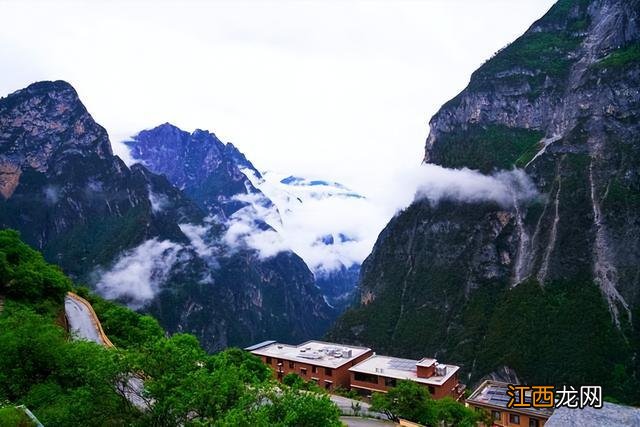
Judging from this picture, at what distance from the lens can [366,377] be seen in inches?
2963

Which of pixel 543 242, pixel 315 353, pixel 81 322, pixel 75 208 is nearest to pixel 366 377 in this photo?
pixel 315 353

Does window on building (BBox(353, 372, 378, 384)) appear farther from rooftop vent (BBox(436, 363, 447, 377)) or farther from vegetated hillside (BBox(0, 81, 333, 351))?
vegetated hillside (BBox(0, 81, 333, 351))

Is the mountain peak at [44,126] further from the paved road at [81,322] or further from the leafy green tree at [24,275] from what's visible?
the leafy green tree at [24,275]

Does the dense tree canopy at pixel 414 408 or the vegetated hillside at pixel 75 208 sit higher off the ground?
the vegetated hillside at pixel 75 208

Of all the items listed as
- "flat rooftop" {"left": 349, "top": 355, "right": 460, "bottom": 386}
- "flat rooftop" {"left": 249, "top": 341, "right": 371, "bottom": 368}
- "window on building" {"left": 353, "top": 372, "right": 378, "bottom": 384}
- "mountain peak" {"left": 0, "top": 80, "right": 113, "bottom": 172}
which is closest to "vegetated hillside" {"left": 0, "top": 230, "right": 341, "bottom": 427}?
"flat rooftop" {"left": 349, "top": 355, "right": 460, "bottom": 386}

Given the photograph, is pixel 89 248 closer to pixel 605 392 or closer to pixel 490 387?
pixel 490 387

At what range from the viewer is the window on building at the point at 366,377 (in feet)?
243

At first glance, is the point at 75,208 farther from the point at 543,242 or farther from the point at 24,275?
the point at 543,242

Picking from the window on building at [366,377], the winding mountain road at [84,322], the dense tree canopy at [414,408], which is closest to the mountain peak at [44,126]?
the winding mountain road at [84,322]

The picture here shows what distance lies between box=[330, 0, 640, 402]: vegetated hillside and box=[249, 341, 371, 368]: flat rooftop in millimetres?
58329

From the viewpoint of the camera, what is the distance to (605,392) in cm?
10738

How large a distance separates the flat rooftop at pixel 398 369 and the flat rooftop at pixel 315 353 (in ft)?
11.8

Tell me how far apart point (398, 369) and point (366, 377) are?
5.83m

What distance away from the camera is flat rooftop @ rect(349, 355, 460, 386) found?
233 ft
